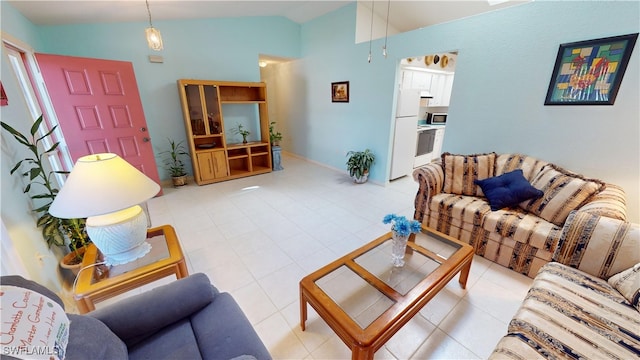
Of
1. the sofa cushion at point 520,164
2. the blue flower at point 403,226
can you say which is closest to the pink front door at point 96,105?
the blue flower at point 403,226

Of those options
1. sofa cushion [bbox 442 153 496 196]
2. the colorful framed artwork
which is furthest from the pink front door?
the colorful framed artwork

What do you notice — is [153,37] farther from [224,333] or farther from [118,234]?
[224,333]

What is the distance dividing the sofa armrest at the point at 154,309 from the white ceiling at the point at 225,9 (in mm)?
3025

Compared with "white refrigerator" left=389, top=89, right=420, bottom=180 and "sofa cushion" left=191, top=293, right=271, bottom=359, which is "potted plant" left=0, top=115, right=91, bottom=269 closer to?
"sofa cushion" left=191, top=293, right=271, bottom=359

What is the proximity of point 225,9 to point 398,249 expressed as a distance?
13.2ft

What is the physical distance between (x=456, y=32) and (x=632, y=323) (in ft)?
9.24

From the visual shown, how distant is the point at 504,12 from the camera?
2.33 metres

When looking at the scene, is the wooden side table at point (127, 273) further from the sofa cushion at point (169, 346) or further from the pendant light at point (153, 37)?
the pendant light at point (153, 37)

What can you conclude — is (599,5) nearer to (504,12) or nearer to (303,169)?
(504,12)

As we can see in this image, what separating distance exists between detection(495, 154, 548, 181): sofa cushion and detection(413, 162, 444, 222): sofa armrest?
1.82ft

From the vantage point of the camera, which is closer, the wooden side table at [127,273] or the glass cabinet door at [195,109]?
the wooden side table at [127,273]

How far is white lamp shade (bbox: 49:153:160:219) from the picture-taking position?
3.64 ft

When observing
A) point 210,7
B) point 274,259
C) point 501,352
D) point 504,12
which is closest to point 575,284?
point 501,352

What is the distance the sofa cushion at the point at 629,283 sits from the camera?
117cm
